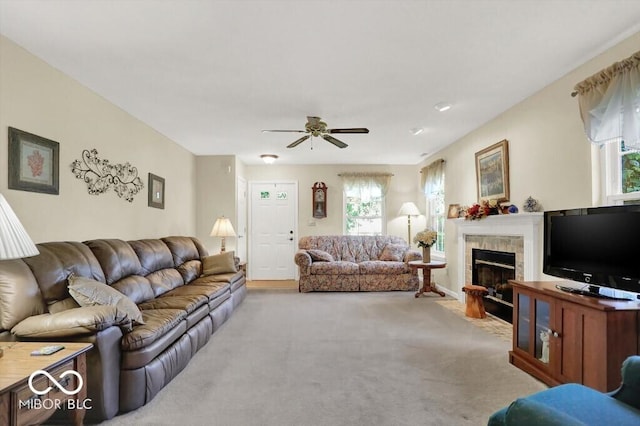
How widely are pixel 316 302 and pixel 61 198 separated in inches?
137

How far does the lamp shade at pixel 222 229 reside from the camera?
5601mm

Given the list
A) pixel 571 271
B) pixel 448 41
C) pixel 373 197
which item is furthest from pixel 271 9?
pixel 373 197

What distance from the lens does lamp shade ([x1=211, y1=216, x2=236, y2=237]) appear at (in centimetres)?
560

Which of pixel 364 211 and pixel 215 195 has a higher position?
pixel 215 195

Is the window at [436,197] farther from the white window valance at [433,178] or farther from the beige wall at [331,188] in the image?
the beige wall at [331,188]

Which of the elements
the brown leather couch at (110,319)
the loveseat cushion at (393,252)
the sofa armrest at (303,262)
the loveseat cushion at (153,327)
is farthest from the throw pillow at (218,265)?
the loveseat cushion at (393,252)

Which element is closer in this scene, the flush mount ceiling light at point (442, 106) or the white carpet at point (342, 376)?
the white carpet at point (342, 376)

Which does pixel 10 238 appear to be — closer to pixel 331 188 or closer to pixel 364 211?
pixel 331 188

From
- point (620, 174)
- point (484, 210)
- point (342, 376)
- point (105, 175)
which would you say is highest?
point (105, 175)

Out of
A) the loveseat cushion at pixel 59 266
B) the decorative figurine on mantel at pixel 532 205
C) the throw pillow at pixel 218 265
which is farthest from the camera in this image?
the throw pillow at pixel 218 265

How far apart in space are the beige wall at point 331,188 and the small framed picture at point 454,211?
1824 millimetres

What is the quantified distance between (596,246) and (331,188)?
5.31 metres

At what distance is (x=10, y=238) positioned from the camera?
1.45 metres

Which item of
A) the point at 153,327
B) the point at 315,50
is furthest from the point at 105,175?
the point at 315,50
